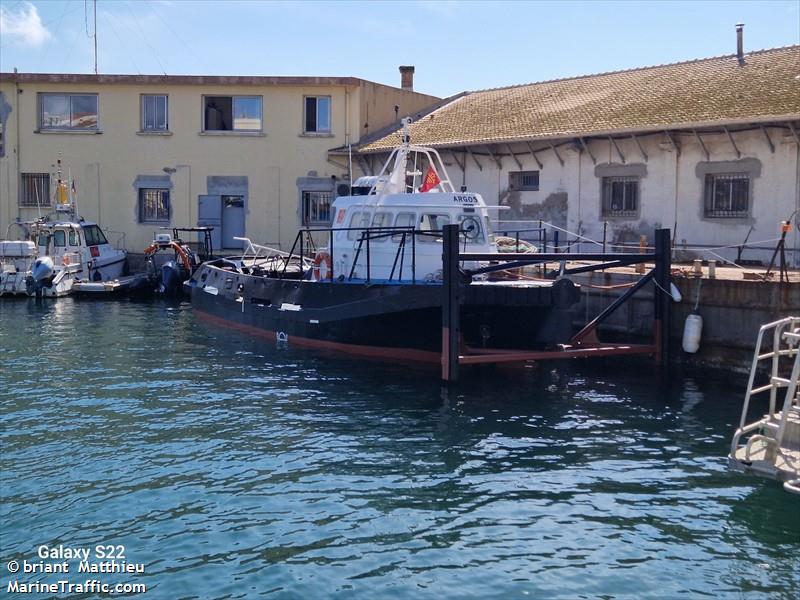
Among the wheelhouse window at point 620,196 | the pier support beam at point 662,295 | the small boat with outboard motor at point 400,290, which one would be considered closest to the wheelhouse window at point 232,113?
the wheelhouse window at point 620,196

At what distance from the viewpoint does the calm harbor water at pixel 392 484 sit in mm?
6859

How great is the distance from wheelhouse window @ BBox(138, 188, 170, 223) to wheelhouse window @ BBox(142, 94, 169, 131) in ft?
6.42

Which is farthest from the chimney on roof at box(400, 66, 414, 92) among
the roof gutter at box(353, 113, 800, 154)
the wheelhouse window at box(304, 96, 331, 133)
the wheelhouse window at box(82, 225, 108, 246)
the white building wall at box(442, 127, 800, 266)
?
the wheelhouse window at box(82, 225, 108, 246)

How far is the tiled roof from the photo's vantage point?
1884 centimetres

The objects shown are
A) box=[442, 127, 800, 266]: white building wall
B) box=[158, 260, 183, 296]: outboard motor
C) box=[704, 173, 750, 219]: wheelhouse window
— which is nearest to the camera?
box=[442, 127, 800, 266]: white building wall

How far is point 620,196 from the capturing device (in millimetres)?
21141

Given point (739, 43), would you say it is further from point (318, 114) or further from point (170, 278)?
point (170, 278)

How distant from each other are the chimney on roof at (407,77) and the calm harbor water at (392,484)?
1838cm

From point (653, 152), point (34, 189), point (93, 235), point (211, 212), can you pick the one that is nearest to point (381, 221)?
point (653, 152)

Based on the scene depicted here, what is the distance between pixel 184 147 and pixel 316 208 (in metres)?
4.52

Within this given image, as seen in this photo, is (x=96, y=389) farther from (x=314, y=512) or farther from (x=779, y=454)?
(x=779, y=454)

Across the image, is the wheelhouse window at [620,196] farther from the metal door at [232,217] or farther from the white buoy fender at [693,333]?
the metal door at [232,217]

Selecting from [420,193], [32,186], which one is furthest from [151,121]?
[420,193]

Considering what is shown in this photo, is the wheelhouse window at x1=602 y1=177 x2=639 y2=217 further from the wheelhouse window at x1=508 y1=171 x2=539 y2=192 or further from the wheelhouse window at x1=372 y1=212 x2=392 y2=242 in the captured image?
the wheelhouse window at x1=372 y1=212 x2=392 y2=242
